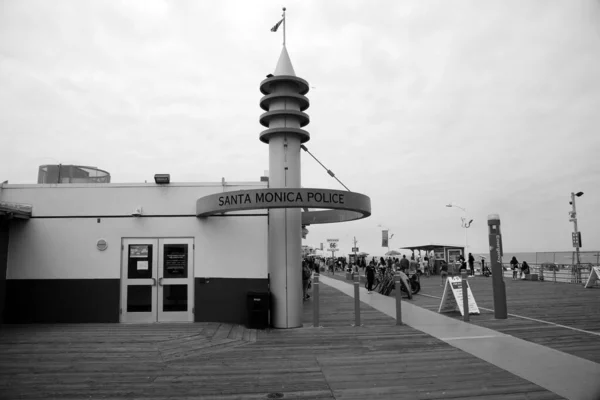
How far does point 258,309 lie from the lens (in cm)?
1019

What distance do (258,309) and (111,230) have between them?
4.37m

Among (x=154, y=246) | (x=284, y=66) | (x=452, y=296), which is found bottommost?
(x=452, y=296)

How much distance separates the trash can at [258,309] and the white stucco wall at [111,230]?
71cm

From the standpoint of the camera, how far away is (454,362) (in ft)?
23.5

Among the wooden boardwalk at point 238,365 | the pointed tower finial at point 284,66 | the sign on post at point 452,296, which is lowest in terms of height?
the wooden boardwalk at point 238,365

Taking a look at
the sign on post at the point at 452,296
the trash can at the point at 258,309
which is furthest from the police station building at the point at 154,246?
the sign on post at the point at 452,296

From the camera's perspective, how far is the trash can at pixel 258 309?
10188 mm

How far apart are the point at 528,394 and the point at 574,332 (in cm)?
497

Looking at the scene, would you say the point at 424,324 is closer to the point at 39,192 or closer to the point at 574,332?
the point at 574,332

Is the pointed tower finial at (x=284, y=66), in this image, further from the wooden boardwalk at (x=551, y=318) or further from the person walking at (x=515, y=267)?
the person walking at (x=515, y=267)

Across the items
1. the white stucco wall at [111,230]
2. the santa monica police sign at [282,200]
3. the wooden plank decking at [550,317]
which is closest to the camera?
the wooden plank decking at [550,317]

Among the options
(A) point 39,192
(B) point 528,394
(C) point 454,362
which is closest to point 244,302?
(C) point 454,362

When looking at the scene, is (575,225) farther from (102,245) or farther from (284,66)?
(102,245)

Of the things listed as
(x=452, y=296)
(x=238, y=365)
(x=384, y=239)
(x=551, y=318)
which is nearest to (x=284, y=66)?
(x=238, y=365)
